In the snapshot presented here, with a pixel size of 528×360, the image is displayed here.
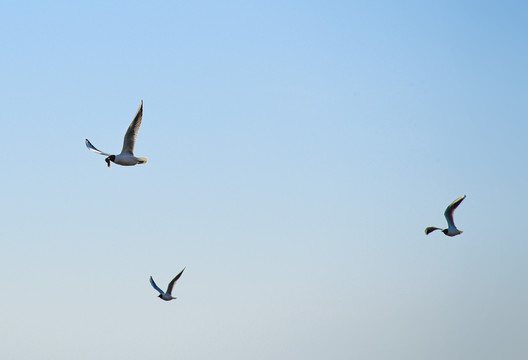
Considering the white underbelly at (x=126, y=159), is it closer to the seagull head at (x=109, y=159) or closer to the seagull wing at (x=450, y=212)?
the seagull head at (x=109, y=159)

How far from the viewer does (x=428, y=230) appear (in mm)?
67500

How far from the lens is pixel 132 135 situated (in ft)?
229

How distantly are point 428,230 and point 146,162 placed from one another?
63.6 feet

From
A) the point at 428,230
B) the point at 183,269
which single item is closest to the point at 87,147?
the point at 183,269

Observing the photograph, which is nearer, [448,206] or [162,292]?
[448,206]

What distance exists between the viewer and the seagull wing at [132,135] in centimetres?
6938

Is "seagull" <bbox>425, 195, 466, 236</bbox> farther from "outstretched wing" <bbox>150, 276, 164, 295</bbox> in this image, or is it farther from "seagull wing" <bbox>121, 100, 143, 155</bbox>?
"outstretched wing" <bbox>150, 276, 164, 295</bbox>

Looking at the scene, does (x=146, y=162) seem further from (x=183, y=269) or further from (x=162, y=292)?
(x=162, y=292)

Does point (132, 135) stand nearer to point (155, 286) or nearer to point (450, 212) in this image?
point (155, 286)

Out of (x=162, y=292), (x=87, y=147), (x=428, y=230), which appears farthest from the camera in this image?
(x=162, y=292)

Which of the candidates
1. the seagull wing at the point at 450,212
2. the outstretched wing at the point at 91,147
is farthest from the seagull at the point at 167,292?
the seagull wing at the point at 450,212

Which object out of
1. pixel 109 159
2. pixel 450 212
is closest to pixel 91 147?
pixel 109 159

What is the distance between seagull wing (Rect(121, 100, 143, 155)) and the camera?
69375mm

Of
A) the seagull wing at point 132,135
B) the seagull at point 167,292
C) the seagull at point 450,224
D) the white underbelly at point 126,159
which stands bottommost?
the seagull at point 167,292
